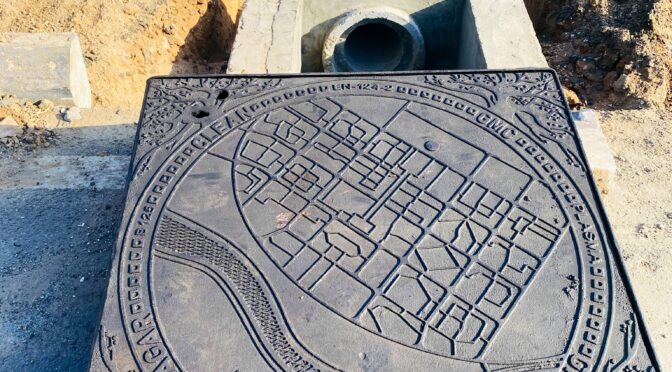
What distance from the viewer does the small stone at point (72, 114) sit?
3986mm

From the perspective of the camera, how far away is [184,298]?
228 centimetres

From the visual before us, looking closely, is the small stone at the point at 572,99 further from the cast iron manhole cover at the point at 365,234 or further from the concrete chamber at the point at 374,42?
the cast iron manhole cover at the point at 365,234

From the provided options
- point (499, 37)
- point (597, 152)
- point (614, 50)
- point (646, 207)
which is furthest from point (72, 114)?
point (614, 50)

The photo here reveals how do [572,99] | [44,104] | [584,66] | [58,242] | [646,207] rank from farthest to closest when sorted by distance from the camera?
1. [584,66]
2. [572,99]
3. [44,104]
4. [646,207]
5. [58,242]

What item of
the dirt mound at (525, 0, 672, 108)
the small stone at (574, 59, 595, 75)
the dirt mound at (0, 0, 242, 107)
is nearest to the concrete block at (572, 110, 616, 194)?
the dirt mound at (525, 0, 672, 108)

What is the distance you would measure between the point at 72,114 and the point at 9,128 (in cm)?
37

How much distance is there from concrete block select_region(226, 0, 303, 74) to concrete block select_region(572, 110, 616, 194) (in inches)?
68.0

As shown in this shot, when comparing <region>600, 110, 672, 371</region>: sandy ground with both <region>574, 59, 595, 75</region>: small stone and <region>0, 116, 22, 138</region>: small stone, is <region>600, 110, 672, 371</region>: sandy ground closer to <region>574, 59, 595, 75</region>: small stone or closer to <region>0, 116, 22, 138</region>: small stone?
<region>574, 59, 595, 75</region>: small stone

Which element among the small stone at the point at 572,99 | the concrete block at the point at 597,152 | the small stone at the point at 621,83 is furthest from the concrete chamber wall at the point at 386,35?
the small stone at the point at 621,83

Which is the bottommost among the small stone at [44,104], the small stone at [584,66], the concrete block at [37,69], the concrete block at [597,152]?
the concrete block at [597,152]

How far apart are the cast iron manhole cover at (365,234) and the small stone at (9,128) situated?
1.27 metres

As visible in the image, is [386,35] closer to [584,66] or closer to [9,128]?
[584,66]

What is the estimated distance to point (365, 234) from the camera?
2498 millimetres

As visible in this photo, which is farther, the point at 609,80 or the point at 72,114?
the point at 609,80
